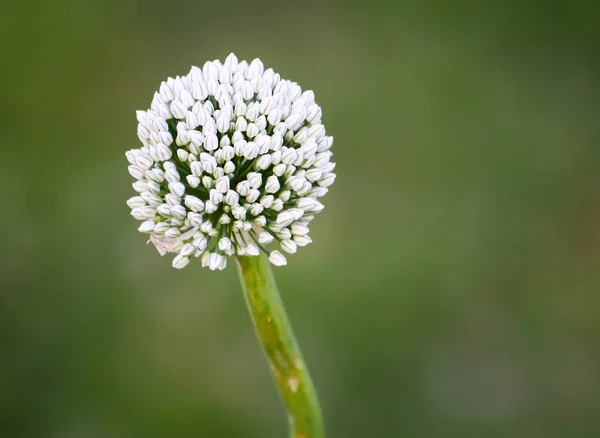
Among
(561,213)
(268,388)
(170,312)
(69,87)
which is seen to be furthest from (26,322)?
(561,213)

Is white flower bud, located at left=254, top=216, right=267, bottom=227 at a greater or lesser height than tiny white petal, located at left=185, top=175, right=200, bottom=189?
lesser

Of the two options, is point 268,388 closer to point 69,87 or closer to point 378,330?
point 378,330

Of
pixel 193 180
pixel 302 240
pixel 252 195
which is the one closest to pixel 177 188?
pixel 193 180

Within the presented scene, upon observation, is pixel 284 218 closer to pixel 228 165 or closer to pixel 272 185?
pixel 272 185

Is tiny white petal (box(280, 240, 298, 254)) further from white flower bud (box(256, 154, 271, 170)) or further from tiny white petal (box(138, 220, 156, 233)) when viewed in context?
tiny white petal (box(138, 220, 156, 233))

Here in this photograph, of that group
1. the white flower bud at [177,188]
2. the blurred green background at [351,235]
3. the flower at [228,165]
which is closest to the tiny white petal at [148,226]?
the flower at [228,165]

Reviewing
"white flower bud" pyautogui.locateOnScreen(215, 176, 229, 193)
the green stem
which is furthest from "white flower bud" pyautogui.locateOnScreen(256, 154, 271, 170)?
the green stem
